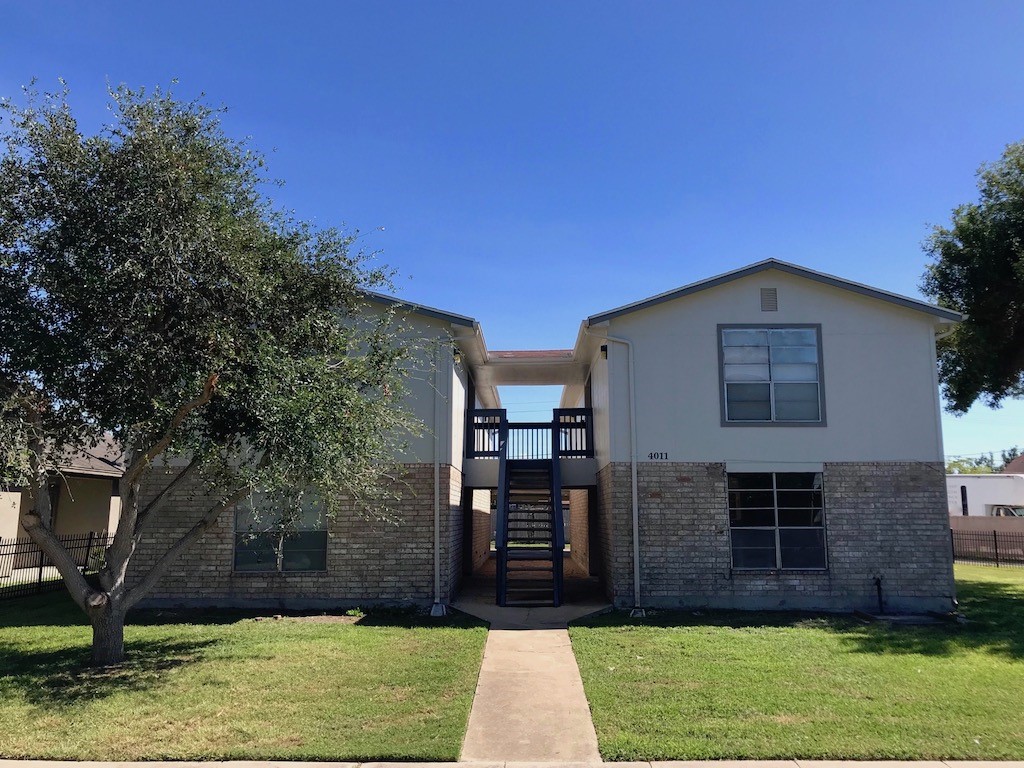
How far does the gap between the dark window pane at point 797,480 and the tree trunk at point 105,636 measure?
10450mm

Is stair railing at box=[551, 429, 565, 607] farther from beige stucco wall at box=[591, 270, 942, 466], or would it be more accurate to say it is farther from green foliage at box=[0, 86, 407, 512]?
green foliage at box=[0, 86, 407, 512]

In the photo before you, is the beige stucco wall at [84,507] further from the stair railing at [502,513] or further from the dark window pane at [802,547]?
the dark window pane at [802,547]

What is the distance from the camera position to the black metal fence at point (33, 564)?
15.0 metres

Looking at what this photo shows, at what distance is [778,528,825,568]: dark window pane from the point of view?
42.3ft

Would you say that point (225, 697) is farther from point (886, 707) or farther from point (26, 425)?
point (886, 707)

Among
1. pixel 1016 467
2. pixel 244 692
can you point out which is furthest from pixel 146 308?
pixel 1016 467

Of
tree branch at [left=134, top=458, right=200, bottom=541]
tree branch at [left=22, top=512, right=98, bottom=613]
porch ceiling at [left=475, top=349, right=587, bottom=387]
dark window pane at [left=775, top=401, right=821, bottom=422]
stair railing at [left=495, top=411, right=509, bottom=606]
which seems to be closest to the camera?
tree branch at [left=22, top=512, right=98, bottom=613]

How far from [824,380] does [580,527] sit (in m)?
11.3

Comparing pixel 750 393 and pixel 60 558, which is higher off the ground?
pixel 750 393

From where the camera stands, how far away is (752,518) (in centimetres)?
1305

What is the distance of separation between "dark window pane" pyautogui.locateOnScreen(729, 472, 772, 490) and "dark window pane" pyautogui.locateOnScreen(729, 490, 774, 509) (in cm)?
9

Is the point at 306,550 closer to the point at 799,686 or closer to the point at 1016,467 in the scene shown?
the point at 799,686

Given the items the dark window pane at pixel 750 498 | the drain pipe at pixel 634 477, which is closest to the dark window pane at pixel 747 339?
the drain pipe at pixel 634 477

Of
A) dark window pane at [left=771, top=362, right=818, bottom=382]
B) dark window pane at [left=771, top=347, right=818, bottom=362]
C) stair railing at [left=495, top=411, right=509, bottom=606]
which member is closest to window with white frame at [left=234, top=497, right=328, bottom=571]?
stair railing at [left=495, top=411, right=509, bottom=606]
